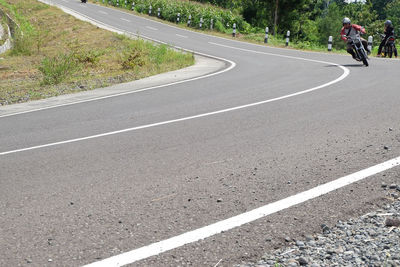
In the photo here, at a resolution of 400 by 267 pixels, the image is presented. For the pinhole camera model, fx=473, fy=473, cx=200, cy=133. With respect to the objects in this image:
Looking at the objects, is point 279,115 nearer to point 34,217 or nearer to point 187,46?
point 34,217

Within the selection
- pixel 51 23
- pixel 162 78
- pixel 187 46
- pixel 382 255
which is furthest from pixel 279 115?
pixel 51 23

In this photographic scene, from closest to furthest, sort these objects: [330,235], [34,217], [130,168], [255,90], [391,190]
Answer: [330,235] < [34,217] < [391,190] < [130,168] < [255,90]

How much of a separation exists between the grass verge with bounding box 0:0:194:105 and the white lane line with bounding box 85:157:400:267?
9.44m

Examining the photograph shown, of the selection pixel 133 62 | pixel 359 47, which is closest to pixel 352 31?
pixel 359 47

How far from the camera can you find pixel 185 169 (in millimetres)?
5270

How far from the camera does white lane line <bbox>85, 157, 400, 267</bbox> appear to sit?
10.7 ft

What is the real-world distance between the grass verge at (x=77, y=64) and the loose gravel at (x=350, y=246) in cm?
1011

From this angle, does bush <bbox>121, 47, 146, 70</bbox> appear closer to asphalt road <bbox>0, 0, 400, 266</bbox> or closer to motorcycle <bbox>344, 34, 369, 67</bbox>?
asphalt road <bbox>0, 0, 400, 266</bbox>

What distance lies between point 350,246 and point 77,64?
16.3 metres

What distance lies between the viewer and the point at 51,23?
38375 mm

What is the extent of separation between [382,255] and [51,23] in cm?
3884

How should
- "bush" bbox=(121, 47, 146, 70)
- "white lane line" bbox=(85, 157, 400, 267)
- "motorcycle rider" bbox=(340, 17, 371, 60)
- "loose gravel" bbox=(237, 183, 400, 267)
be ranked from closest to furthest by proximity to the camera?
"loose gravel" bbox=(237, 183, 400, 267)
"white lane line" bbox=(85, 157, 400, 267)
"motorcycle rider" bbox=(340, 17, 371, 60)
"bush" bbox=(121, 47, 146, 70)

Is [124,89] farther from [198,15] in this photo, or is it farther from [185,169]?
[198,15]

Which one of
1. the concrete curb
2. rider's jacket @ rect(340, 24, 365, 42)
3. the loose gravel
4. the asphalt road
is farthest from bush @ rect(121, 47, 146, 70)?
the loose gravel
